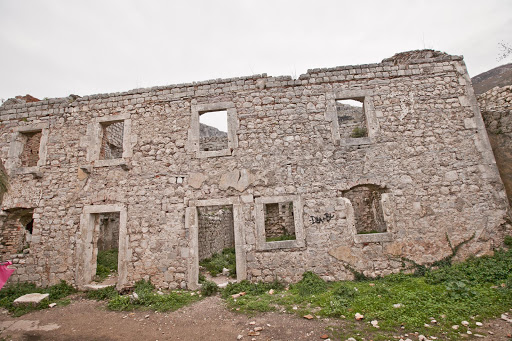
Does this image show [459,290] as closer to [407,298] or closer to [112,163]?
[407,298]

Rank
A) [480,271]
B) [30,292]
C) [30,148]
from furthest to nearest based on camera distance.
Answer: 1. [30,148]
2. [30,292]
3. [480,271]

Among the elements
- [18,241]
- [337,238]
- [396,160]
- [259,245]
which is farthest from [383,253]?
[18,241]

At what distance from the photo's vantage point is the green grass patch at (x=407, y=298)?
4117 millimetres

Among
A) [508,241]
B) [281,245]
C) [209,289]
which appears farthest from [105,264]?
[508,241]

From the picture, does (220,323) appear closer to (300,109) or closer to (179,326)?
(179,326)

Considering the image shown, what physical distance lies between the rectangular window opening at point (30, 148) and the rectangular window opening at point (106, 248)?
276cm

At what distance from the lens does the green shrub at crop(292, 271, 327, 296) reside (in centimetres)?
566

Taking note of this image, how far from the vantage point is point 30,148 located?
28.3ft

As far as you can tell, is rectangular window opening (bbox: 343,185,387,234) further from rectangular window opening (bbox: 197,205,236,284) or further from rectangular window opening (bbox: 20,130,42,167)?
rectangular window opening (bbox: 20,130,42,167)

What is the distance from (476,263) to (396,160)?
2909 millimetres

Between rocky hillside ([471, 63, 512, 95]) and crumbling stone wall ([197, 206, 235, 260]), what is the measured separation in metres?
17.1

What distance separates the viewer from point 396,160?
22.3ft

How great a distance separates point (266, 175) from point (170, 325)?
395 cm

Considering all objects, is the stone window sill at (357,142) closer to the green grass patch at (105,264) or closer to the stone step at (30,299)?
the green grass patch at (105,264)
